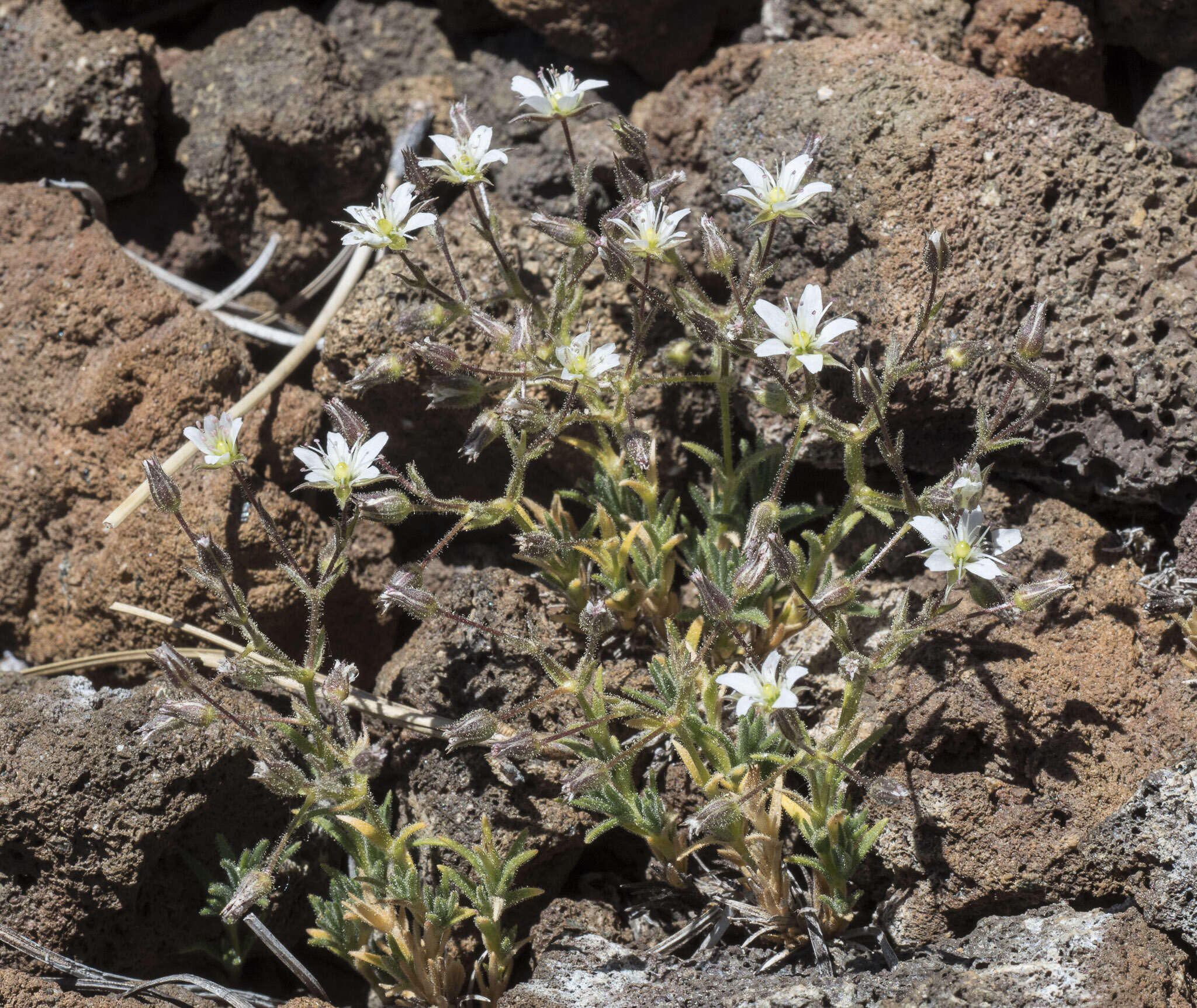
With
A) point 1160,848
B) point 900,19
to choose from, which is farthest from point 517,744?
point 900,19

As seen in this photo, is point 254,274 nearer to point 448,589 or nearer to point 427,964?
point 448,589

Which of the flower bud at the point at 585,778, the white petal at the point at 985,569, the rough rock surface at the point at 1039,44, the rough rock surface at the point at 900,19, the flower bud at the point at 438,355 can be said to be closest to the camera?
the white petal at the point at 985,569

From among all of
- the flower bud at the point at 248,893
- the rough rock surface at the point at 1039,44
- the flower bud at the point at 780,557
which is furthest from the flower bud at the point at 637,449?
the rough rock surface at the point at 1039,44

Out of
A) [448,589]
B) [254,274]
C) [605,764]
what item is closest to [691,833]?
[605,764]

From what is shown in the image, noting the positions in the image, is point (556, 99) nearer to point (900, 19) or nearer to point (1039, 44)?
point (900, 19)

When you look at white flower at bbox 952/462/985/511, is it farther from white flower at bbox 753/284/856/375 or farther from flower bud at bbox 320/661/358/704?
flower bud at bbox 320/661/358/704

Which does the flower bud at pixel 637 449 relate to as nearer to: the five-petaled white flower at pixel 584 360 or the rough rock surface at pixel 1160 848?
the five-petaled white flower at pixel 584 360

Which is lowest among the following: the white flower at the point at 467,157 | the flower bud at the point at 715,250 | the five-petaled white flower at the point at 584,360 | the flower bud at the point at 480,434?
the flower bud at the point at 480,434
